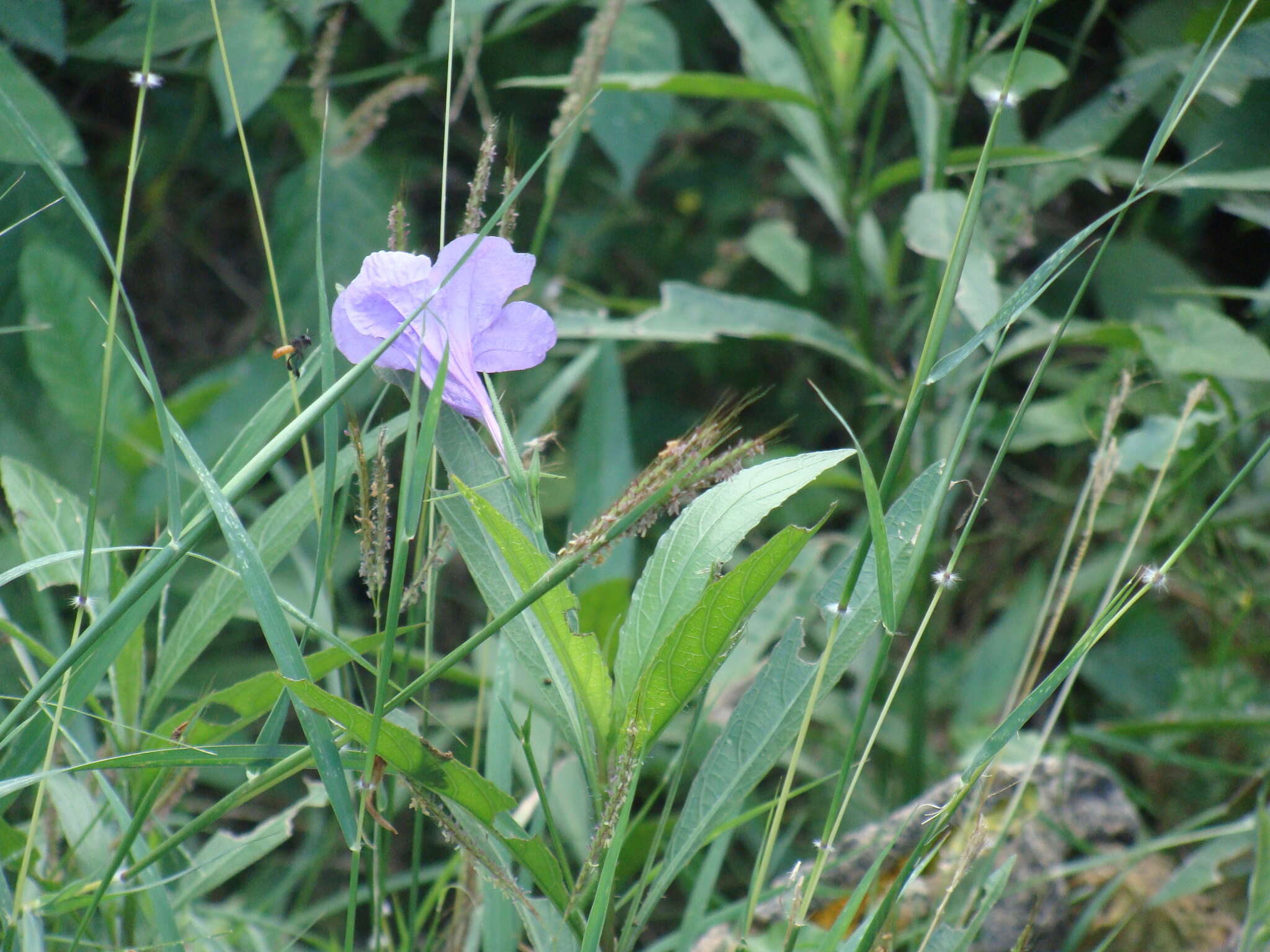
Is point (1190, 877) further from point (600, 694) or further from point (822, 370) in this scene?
point (822, 370)

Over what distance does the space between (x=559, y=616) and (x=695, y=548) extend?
101 millimetres

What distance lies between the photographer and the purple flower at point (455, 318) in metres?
0.64

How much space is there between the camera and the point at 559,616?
0.65 m

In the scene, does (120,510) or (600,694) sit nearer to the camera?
(600,694)

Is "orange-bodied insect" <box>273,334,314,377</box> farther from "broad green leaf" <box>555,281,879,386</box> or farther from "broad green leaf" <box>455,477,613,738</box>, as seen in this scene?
"broad green leaf" <box>555,281,879,386</box>

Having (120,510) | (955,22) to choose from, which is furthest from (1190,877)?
(120,510)

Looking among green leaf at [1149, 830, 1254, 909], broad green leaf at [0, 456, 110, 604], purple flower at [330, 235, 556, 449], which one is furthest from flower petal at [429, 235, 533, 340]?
green leaf at [1149, 830, 1254, 909]

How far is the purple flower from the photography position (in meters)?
0.64

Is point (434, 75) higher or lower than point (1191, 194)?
higher

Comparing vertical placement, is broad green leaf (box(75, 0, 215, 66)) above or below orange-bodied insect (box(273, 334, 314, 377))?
above

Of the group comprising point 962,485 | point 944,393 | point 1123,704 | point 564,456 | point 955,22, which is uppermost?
point 955,22

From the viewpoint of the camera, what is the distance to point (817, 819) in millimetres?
1520

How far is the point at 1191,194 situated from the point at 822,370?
2.49ft

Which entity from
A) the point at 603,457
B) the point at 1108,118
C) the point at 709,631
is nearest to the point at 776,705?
the point at 709,631
